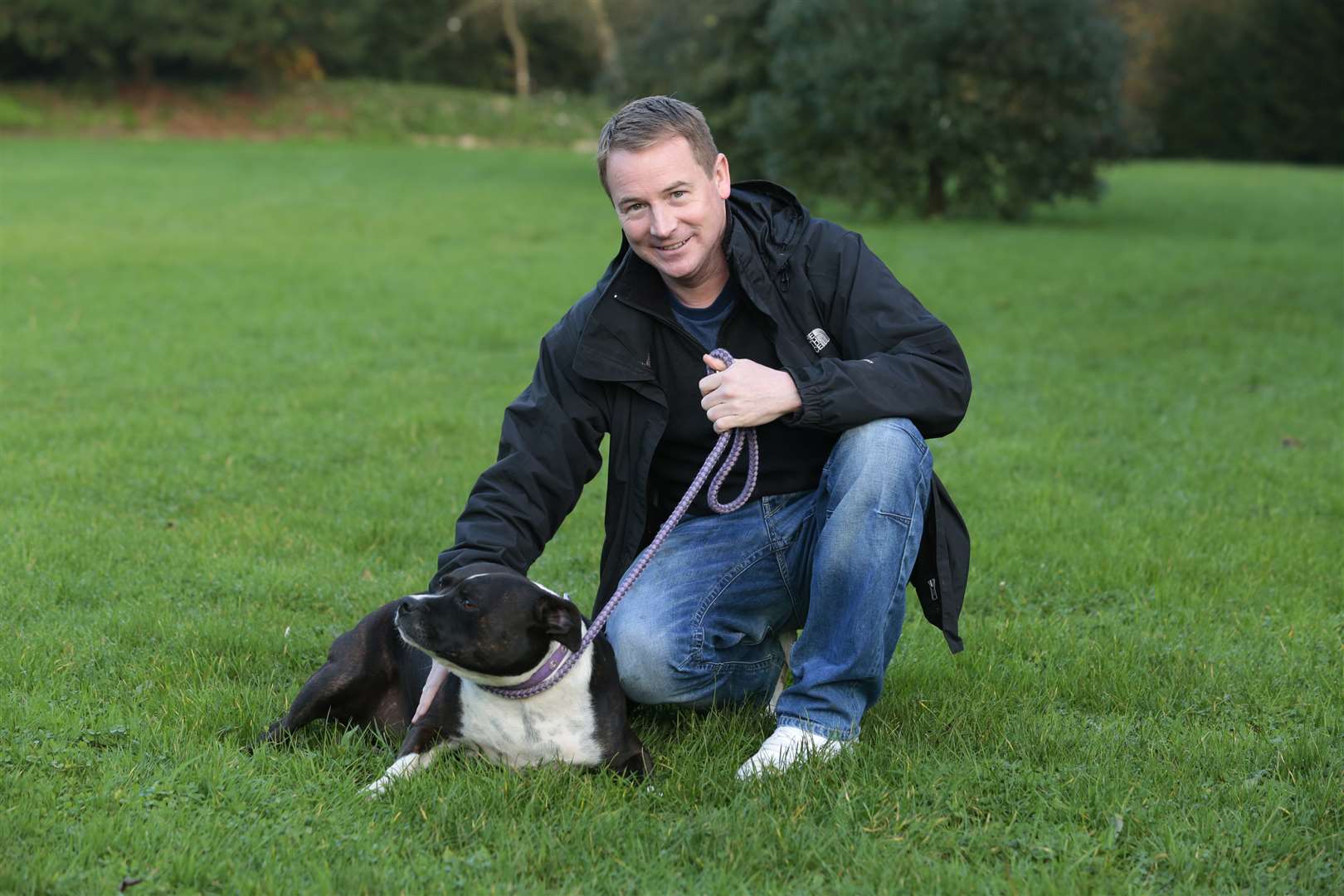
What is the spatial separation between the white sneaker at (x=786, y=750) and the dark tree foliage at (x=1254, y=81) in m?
43.6

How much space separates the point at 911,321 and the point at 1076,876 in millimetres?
1525

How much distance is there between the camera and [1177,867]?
3.23 meters

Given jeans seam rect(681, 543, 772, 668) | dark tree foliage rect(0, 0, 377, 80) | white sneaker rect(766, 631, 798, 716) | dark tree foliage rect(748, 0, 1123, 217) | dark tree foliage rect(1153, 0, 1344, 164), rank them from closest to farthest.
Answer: jeans seam rect(681, 543, 772, 668) < white sneaker rect(766, 631, 798, 716) < dark tree foliage rect(748, 0, 1123, 217) < dark tree foliage rect(0, 0, 377, 80) < dark tree foliage rect(1153, 0, 1344, 164)

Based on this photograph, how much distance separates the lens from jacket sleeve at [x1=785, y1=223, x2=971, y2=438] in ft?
12.1

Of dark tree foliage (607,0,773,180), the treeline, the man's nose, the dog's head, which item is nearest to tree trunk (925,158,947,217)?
the treeline

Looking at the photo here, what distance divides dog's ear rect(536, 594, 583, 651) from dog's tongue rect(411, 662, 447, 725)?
459mm

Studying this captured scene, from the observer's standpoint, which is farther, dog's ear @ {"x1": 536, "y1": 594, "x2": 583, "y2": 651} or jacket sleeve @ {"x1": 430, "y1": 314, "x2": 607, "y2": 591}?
jacket sleeve @ {"x1": 430, "y1": 314, "x2": 607, "y2": 591}

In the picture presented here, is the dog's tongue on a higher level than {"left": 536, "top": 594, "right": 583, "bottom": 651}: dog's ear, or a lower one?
lower

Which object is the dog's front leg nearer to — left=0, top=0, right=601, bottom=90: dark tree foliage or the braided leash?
the braided leash

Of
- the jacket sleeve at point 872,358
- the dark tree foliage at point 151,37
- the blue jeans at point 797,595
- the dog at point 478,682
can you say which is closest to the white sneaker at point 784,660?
the blue jeans at point 797,595

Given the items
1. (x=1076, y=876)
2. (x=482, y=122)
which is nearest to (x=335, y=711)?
(x=1076, y=876)

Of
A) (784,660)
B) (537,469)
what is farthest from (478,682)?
(784,660)

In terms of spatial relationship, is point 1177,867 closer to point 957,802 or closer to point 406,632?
point 957,802

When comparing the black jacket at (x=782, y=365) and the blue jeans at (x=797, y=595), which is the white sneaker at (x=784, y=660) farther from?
the black jacket at (x=782, y=365)
